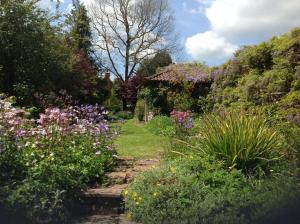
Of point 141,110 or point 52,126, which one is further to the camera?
point 141,110

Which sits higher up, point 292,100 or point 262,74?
point 262,74

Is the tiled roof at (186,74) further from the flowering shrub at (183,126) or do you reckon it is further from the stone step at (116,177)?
the stone step at (116,177)

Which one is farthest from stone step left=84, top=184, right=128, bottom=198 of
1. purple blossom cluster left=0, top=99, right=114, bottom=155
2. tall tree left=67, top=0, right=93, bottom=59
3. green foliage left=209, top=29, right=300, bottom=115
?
tall tree left=67, top=0, right=93, bottom=59

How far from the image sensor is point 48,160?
7.23 m

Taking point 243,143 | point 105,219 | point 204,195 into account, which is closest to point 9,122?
point 105,219

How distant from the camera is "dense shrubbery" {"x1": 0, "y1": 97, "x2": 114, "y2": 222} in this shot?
6.40m

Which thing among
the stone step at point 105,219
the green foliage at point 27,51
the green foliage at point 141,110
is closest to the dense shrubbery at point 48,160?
the stone step at point 105,219

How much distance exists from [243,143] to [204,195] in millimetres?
1517

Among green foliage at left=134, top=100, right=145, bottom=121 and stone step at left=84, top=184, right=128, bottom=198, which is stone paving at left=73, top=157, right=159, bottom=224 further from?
green foliage at left=134, top=100, right=145, bottom=121

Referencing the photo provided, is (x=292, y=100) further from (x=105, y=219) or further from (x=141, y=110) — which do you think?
(x=141, y=110)

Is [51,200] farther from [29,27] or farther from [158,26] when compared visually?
[158,26]

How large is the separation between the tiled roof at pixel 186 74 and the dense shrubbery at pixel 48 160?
654 inches

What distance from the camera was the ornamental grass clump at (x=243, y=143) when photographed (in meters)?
7.62

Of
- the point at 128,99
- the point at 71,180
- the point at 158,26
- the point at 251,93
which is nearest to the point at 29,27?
the point at 251,93
